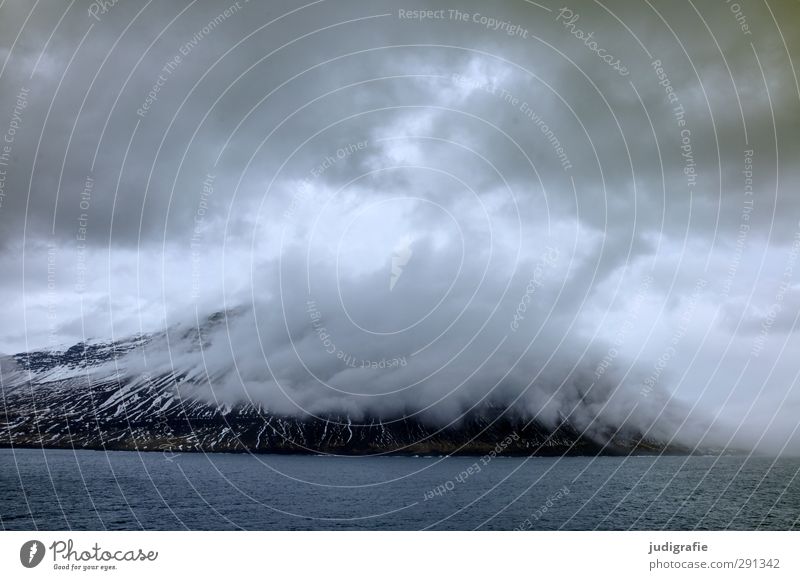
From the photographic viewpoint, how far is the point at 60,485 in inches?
4970

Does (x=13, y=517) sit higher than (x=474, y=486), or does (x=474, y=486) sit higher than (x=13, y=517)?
(x=13, y=517)

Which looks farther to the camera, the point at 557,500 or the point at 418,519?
the point at 557,500

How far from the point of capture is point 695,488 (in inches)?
5787
